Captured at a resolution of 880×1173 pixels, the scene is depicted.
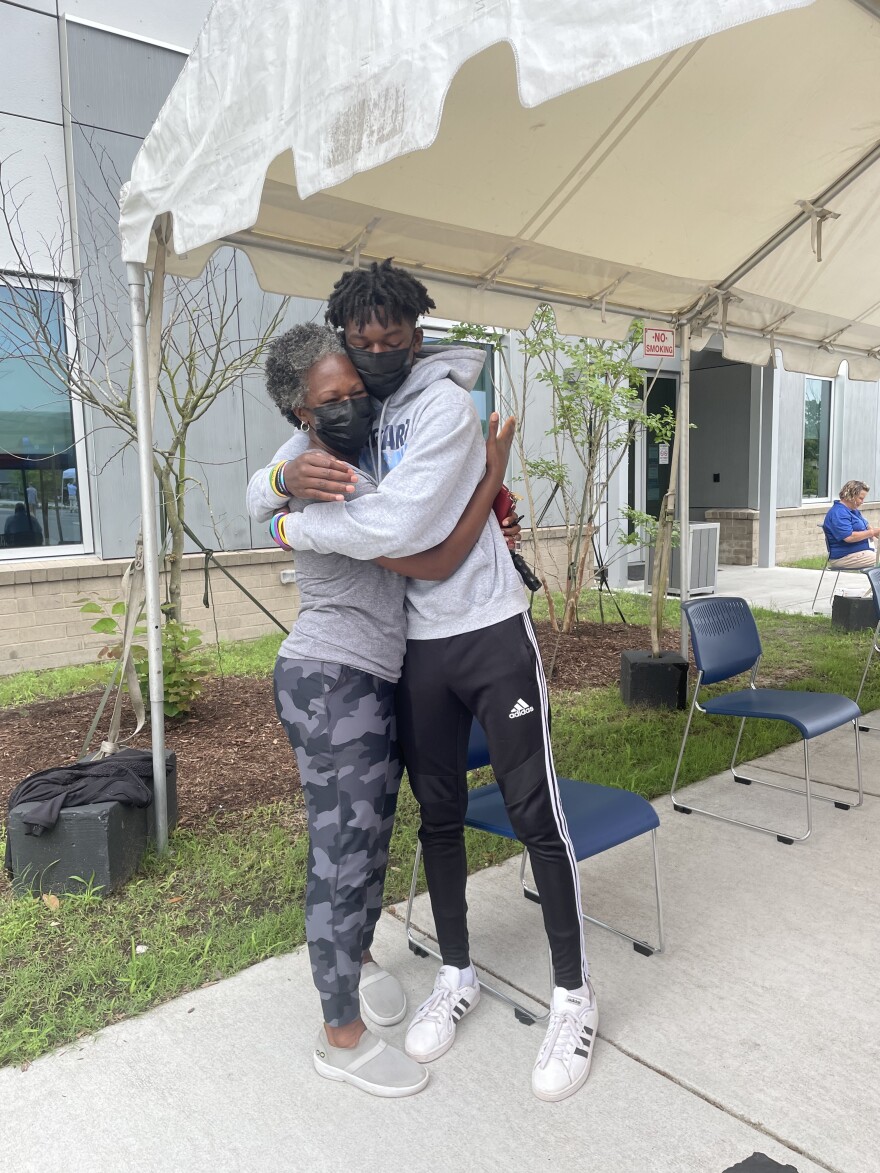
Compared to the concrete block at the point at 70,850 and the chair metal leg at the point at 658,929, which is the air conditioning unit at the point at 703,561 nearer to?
the chair metal leg at the point at 658,929

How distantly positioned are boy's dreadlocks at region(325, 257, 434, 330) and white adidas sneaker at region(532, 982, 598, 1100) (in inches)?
70.1

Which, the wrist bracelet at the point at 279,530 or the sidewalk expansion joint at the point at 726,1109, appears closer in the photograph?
the sidewalk expansion joint at the point at 726,1109

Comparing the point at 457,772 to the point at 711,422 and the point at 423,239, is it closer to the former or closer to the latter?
the point at 423,239

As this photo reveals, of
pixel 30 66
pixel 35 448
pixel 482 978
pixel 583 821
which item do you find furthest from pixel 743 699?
pixel 30 66

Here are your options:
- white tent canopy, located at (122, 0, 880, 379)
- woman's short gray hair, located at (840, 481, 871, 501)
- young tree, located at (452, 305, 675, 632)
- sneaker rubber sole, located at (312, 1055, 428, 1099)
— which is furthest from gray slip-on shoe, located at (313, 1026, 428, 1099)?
woman's short gray hair, located at (840, 481, 871, 501)

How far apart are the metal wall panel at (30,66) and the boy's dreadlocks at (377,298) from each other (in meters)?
5.79

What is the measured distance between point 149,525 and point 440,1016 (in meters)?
2.02

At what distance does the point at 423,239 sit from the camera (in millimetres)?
3791

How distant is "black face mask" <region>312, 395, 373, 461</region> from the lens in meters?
2.01

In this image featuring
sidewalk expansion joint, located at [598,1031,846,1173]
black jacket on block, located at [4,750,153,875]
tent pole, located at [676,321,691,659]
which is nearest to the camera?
sidewalk expansion joint, located at [598,1031,846,1173]

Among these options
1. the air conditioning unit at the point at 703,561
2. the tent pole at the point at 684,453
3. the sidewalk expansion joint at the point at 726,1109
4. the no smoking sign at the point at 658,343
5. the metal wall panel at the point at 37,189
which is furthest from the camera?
the air conditioning unit at the point at 703,561

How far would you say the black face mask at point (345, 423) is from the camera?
6.60 ft

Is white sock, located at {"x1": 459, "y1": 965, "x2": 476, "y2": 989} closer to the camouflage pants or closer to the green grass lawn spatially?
the camouflage pants

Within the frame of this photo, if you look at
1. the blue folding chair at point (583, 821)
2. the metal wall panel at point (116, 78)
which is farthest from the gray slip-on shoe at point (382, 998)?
the metal wall panel at point (116, 78)
